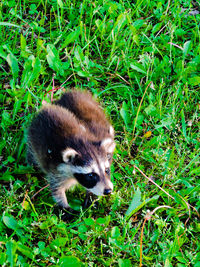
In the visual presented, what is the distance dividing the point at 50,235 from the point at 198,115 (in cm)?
299

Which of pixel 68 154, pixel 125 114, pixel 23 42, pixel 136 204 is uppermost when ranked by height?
pixel 23 42

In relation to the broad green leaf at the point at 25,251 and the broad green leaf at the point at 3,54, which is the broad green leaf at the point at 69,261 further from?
the broad green leaf at the point at 3,54

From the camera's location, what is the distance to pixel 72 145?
16.0 ft

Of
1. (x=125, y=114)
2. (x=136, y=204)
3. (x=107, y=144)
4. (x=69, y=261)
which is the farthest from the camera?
(x=125, y=114)

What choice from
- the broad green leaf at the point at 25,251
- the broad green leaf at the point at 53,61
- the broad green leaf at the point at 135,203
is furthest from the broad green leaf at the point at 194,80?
the broad green leaf at the point at 25,251

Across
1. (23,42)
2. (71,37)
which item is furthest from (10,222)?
(71,37)

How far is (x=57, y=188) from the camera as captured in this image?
5152 mm

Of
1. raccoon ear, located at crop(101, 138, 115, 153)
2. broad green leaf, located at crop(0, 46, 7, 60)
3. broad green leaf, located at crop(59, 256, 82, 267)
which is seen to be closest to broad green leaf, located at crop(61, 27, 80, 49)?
broad green leaf, located at crop(0, 46, 7, 60)

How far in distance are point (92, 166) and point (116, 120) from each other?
1522 millimetres

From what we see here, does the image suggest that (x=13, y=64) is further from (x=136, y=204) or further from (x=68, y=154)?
(x=136, y=204)

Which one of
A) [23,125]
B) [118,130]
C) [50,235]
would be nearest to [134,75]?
[118,130]

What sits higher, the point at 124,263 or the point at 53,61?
the point at 53,61

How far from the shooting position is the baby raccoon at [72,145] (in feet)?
15.9

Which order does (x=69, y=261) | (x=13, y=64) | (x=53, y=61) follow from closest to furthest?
(x=69, y=261), (x=13, y=64), (x=53, y=61)
